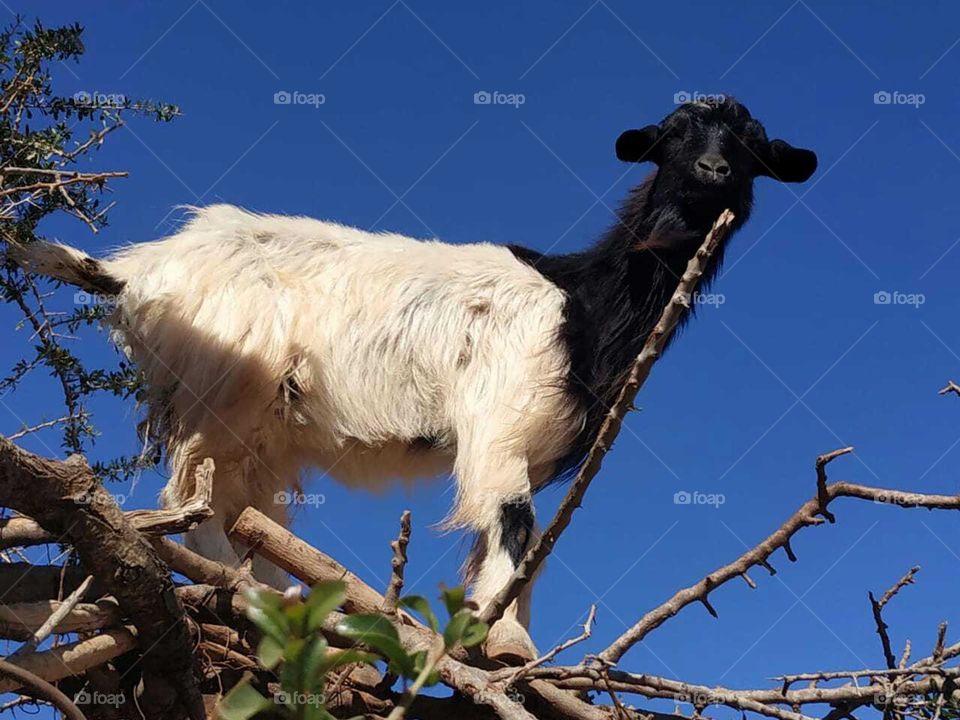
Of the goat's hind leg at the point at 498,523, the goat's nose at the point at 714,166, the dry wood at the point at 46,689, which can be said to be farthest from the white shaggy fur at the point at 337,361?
the dry wood at the point at 46,689

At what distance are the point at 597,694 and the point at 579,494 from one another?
1.37 m

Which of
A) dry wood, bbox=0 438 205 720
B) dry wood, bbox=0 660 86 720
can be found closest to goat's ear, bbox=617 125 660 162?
dry wood, bbox=0 438 205 720

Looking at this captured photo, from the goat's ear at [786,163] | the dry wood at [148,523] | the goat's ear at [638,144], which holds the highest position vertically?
the goat's ear at [786,163]

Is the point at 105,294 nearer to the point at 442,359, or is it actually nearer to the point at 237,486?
the point at 237,486

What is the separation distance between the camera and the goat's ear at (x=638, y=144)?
6.00m

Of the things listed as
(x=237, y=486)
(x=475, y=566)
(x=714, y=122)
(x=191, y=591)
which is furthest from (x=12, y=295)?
(x=714, y=122)

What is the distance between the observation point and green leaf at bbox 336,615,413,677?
115 centimetres

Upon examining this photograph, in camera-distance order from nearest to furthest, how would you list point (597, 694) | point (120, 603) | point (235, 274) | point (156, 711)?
point (120, 603) → point (156, 711) → point (597, 694) → point (235, 274)

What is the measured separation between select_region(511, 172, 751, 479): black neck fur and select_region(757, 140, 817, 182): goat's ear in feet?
0.80

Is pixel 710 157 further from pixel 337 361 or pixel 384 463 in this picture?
pixel 384 463

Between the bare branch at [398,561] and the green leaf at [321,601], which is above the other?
the bare branch at [398,561]

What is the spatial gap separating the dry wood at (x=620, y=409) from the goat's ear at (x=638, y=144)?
2.65 meters

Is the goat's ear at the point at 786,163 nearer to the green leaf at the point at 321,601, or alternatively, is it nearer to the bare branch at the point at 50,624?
the bare branch at the point at 50,624

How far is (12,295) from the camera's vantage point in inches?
199
